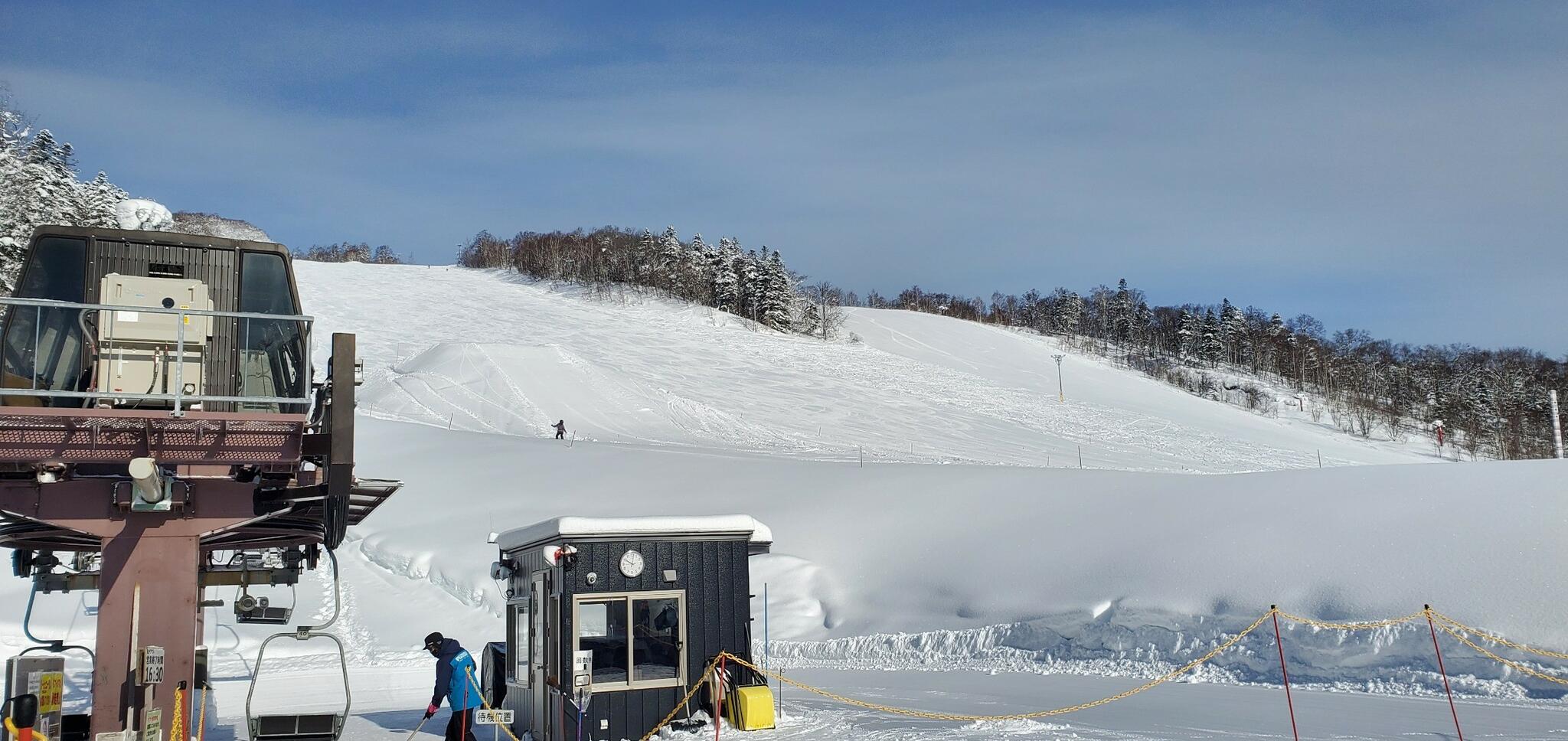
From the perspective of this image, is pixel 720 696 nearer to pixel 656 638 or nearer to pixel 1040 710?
pixel 656 638

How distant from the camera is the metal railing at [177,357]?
7.23 metres

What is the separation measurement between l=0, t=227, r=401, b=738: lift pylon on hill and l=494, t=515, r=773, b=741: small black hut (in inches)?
110

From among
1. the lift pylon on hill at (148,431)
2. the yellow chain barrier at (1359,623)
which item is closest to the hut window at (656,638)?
the lift pylon on hill at (148,431)

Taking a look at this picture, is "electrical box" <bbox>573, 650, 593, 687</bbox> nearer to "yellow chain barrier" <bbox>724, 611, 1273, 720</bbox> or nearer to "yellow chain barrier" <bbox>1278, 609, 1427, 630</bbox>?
"yellow chain barrier" <bbox>724, 611, 1273, 720</bbox>

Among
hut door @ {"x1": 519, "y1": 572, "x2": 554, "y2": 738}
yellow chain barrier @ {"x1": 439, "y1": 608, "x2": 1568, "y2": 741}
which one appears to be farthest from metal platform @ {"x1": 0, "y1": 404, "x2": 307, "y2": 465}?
hut door @ {"x1": 519, "y1": 572, "x2": 554, "y2": 738}

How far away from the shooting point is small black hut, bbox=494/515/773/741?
37.0ft

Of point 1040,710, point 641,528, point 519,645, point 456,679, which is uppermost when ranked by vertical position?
point 641,528

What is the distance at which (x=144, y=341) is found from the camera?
8250mm

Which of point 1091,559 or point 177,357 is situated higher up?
point 177,357

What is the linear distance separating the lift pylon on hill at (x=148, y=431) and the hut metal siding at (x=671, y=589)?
285 centimetres

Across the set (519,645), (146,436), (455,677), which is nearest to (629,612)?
(455,677)

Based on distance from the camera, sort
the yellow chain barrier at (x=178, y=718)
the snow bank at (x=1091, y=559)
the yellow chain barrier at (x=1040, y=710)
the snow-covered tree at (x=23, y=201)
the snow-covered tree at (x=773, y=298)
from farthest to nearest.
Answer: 1. the snow-covered tree at (x=773, y=298)
2. the snow-covered tree at (x=23, y=201)
3. the snow bank at (x=1091, y=559)
4. the yellow chain barrier at (x=1040, y=710)
5. the yellow chain barrier at (x=178, y=718)

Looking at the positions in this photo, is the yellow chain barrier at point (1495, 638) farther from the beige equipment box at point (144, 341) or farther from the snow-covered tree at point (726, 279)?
the snow-covered tree at point (726, 279)

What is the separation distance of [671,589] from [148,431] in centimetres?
569
